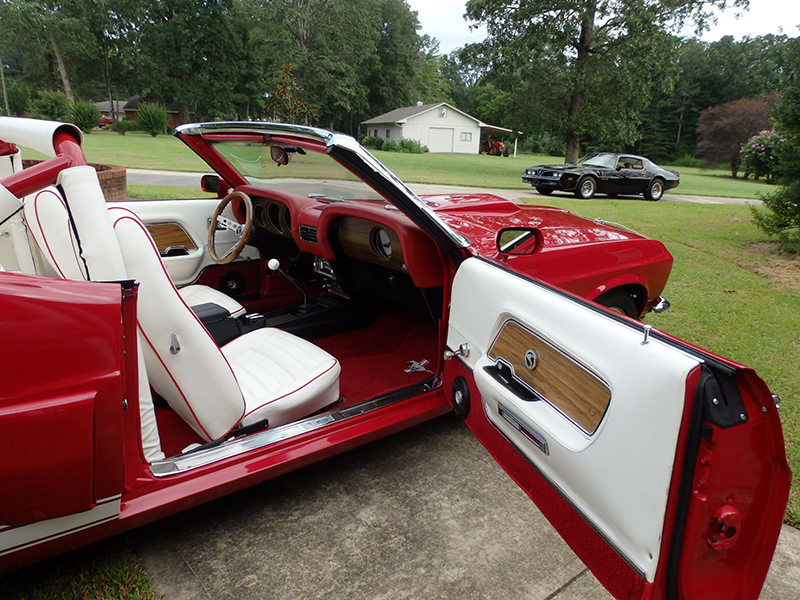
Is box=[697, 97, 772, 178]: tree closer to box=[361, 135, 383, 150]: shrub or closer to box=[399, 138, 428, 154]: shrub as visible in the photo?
box=[399, 138, 428, 154]: shrub

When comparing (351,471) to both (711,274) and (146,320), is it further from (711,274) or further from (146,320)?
(711,274)

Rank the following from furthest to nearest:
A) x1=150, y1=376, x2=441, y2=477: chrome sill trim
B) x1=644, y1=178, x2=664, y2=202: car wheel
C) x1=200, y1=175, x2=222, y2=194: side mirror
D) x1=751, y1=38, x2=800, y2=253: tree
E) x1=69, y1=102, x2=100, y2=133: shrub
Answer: x1=69, y1=102, x2=100, y2=133: shrub < x1=644, y1=178, x2=664, y2=202: car wheel < x1=751, y1=38, x2=800, y2=253: tree < x1=200, y1=175, x2=222, y2=194: side mirror < x1=150, y1=376, x2=441, y2=477: chrome sill trim

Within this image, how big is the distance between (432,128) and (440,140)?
161 cm

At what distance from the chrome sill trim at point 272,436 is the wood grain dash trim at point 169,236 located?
204 cm

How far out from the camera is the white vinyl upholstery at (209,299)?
10.0ft

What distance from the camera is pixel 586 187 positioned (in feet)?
48.9

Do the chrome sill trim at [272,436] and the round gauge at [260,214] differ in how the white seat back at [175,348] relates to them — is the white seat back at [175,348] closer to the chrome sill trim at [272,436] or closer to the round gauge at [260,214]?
the chrome sill trim at [272,436]

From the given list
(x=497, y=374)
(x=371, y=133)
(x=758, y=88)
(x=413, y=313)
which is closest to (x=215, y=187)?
(x=413, y=313)

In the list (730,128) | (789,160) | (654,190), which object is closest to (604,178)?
(654,190)

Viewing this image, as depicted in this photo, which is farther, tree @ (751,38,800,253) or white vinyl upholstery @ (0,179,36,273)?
tree @ (751,38,800,253)

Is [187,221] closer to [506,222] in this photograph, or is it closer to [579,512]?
[506,222]

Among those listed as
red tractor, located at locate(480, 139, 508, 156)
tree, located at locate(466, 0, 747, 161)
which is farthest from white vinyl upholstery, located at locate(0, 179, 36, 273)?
red tractor, located at locate(480, 139, 508, 156)

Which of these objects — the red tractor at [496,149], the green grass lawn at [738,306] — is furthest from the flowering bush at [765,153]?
the red tractor at [496,149]

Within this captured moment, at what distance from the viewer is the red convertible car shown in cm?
116
